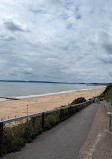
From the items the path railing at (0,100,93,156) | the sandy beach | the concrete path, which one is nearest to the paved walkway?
the concrete path

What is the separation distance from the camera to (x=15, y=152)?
4.62m

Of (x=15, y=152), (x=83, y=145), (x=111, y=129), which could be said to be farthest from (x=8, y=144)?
(x=111, y=129)

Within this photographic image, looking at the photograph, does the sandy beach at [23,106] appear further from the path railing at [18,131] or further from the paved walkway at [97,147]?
the paved walkway at [97,147]

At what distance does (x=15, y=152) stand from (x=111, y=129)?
15.8ft

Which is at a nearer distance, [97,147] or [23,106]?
[97,147]

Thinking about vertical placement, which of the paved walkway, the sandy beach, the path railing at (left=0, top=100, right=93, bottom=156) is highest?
the path railing at (left=0, top=100, right=93, bottom=156)

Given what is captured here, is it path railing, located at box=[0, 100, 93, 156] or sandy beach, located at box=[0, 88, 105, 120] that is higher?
path railing, located at box=[0, 100, 93, 156]

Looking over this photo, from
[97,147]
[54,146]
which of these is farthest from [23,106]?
[97,147]

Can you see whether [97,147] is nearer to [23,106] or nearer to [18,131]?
[18,131]

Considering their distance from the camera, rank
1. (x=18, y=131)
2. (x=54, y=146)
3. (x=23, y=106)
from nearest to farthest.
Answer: (x=54, y=146) → (x=18, y=131) → (x=23, y=106)

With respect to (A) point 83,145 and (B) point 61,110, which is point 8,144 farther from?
(B) point 61,110

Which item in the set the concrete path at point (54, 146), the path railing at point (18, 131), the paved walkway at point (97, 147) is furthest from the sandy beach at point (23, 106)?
the paved walkway at point (97, 147)

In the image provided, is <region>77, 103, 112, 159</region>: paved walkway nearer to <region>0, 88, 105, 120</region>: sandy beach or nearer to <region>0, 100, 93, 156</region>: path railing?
<region>0, 100, 93, 156</region>: path railing

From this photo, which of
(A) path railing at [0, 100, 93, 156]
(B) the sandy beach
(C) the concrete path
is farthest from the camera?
(B) the sandy beach
